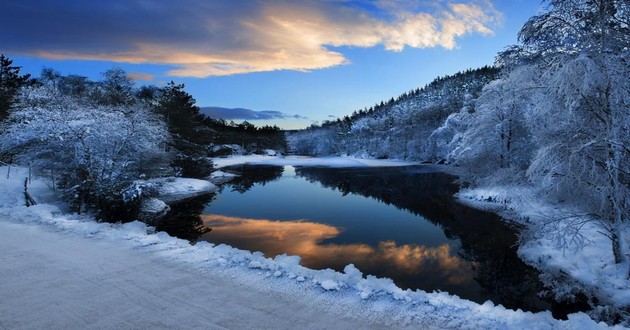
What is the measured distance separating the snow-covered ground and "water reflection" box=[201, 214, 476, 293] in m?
4.39

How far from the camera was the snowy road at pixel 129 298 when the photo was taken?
254 inches

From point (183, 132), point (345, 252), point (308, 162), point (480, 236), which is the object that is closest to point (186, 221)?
point (345, 252)

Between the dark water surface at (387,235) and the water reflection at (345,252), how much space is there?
42mm

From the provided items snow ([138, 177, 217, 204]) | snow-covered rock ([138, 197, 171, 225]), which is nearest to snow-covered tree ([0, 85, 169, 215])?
snow-covered rock ([138, 197, 171, 225])

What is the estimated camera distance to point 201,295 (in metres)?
7.61

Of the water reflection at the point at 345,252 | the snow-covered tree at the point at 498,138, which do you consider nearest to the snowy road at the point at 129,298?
the water reflection at the point at 345,252

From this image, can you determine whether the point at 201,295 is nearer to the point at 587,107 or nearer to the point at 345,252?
A: the point at 345,252

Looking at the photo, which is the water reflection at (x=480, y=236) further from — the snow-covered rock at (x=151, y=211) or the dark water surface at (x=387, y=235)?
the snow-covered rock at (x=151, y=211)

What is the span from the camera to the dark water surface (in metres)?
12.2

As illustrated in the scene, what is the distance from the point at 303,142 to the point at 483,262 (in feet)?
540

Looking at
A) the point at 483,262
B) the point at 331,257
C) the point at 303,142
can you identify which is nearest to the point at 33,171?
the point at 331,257

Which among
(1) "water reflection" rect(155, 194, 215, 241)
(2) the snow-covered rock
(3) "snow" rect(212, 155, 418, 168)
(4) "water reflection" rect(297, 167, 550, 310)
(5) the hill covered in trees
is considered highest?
(5) the hill covered in trees

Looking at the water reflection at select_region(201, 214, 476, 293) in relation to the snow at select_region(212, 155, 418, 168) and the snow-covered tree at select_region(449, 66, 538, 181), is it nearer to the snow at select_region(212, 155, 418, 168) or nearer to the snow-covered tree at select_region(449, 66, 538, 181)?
the snow-covered tree at select_region(449, 66, 538, 181)

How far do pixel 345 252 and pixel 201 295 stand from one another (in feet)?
27.3
